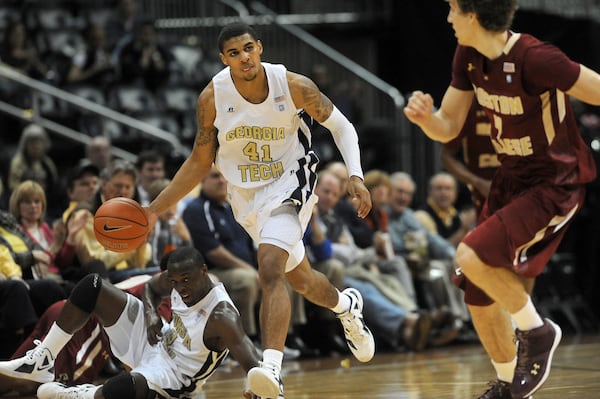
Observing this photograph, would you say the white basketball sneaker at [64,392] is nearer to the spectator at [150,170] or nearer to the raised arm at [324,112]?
the raised arm at [324,112]

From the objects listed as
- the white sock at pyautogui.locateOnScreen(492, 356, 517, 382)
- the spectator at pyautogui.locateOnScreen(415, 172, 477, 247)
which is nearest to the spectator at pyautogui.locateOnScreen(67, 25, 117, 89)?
the spectator at pyautogui.locateOnScreen(415, 172, 477, 247)

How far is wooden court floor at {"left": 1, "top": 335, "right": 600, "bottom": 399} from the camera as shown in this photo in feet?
19.6

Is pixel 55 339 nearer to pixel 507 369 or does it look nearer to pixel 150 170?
pixel 507 369

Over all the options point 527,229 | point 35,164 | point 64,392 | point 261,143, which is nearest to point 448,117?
point 527,229

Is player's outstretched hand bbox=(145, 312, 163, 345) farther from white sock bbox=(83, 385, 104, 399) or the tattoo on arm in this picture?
the tattoo on arm

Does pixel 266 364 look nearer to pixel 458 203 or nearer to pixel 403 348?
pixel 403 348

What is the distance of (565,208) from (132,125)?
21.8ft

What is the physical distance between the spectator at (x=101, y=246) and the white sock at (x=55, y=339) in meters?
1.82

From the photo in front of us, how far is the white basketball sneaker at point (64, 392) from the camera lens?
17.6 feet

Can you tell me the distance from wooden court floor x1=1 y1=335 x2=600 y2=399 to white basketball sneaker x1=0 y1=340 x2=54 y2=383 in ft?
3.41

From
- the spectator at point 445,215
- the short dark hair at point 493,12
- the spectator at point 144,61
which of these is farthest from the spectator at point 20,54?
the short dark hair at point 493,12

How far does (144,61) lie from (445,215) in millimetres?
3981

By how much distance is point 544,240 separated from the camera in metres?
4.76

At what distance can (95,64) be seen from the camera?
1180cm
